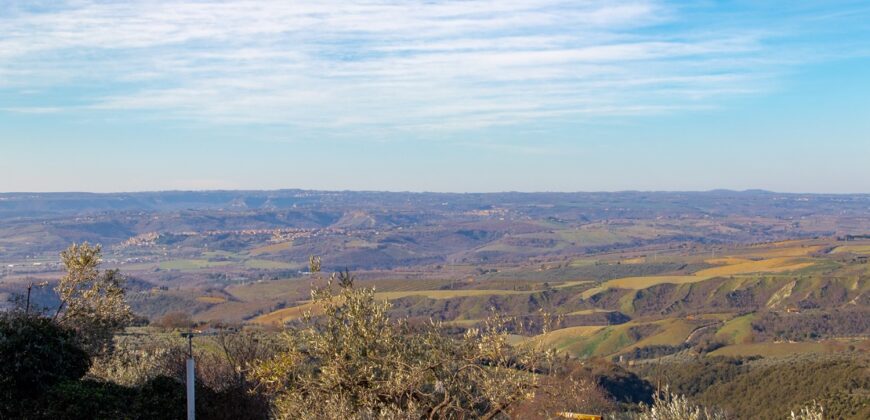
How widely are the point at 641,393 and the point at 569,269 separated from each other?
125156 millimetres

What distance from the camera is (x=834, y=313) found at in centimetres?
9819

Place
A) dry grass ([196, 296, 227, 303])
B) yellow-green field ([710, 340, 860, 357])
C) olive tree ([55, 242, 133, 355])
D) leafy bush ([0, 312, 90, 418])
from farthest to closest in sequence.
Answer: dry grass ([196, 296, 227, 303]) < yellow-green field ([710, 340, 860, 357]) < olive tree ([55, 242, 133, 355]) < leafy bush ([0, 312, 90, 418])

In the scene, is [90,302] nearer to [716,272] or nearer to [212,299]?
[212,299]

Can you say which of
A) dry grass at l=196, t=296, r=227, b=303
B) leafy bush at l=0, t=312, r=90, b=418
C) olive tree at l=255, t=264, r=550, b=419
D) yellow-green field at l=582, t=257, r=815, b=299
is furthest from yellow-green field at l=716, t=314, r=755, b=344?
olive tree at l=255, t=264, r=550, b=419

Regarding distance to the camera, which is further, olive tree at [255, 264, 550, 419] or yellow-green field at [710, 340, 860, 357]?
yellow-green field at [710, 340, 860, 357]

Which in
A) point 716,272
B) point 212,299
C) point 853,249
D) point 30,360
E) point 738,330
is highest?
point 30,360

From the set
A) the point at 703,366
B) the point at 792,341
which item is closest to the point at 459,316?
the point at 792,341

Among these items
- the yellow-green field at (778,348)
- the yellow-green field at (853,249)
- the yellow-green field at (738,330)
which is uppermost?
the yellow-green field at (853,249)

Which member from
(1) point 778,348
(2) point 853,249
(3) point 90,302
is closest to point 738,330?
(1) point 778,348

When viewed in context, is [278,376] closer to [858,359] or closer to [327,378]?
[327,378]

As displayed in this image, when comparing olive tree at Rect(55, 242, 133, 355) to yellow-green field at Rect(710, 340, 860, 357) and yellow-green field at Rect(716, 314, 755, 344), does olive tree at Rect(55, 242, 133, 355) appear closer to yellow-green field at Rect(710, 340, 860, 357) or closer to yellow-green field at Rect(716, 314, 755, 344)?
yellow-green field at Rect(710, 340, 860, 357)

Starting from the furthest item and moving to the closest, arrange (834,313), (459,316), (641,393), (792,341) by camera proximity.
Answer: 1. (459,316)
2. (834,313)
3. (792,341)
4. (641,393)

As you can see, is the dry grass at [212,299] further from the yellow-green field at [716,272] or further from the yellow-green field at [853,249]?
the yellow-green field at [853,249]

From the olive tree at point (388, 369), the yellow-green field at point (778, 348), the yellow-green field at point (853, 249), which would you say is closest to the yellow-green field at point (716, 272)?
the yellow-green field at point (853, 249)
